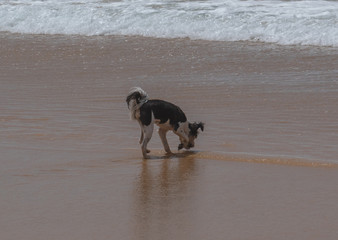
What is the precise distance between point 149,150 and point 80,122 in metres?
1.42

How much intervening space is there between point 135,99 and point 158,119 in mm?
330

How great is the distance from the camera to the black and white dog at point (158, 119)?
7.21 metres

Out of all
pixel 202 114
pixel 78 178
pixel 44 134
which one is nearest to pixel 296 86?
pixel 202 114

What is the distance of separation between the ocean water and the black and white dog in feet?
22.6

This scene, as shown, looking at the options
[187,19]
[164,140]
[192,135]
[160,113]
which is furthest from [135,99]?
[187,19]

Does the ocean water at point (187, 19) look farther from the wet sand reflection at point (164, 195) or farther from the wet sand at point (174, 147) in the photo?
the wet sand reflection at point (164, 195)

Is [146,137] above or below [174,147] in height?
above

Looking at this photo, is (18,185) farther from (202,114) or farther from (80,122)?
(202,114)

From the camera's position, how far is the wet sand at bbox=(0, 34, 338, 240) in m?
5.13

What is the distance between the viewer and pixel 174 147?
7762 mm

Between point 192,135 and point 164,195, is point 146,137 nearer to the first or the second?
point 192,135

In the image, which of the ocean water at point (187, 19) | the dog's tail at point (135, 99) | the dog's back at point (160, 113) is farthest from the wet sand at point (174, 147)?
the ocean water at point (187, 19)

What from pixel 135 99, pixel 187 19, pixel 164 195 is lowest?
pixel 164 195

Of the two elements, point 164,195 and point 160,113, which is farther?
point 160,113
